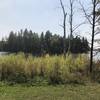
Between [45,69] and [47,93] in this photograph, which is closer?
[47,93]

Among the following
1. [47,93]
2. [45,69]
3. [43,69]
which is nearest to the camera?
Answer: [47,93]

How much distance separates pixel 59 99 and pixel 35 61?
6884 millimetres

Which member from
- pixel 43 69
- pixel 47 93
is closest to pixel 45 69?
pixel 43 69

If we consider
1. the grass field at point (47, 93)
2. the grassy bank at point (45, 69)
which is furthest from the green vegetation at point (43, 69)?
the grass field at point (47, 93)

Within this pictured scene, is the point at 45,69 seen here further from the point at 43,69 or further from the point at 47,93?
the point at 47,93

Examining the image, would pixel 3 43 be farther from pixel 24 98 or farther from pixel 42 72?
pixel 24 98

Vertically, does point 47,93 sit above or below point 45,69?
below

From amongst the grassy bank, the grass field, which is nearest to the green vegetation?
the grassy bank

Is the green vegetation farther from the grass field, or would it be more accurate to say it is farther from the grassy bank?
the grass field

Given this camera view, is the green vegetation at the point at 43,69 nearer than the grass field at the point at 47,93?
No

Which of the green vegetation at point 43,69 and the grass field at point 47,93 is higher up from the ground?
the green vegetation at point 43,69

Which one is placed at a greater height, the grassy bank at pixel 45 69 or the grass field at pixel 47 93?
the grassy bank at pixel 45 69

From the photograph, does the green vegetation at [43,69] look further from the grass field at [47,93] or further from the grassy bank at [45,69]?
the grass field at [47,93]

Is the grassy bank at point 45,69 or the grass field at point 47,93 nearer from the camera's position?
the grass field at point 47,93
